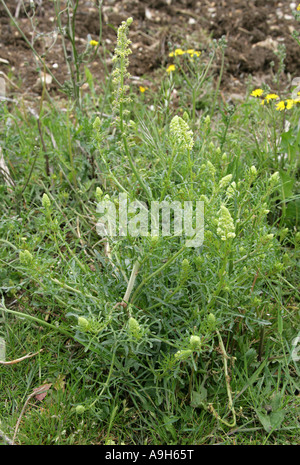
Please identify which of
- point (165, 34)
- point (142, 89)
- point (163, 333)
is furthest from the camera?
point (165, 34)

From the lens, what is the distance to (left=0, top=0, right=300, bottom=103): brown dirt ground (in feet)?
12.1

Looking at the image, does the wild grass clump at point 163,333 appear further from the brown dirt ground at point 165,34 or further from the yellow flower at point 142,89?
the brown dirt ground at point 165,34

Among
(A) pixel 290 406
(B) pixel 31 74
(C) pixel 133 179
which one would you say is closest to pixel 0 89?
(B) pixel 31 74

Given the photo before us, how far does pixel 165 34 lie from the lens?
3939 mm

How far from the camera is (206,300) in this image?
1.66 meters

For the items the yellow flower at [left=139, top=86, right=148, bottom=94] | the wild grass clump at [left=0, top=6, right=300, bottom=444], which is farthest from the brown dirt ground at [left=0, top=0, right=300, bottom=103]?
the wild grass clump at [left=0, top=6, right=300, bottom=444]

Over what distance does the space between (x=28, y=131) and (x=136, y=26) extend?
1.80 metres

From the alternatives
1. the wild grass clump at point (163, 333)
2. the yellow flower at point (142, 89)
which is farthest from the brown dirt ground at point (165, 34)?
the wild grass clump at point (163, 333)

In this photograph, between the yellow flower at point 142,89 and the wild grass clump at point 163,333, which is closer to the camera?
the wild grass clump at point 163,333

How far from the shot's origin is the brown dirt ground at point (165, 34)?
3.70 m

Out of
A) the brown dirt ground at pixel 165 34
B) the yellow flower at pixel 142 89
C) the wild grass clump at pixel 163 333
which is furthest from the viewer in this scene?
the brown dirt ground at pixel 165 34

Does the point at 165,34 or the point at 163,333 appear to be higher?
the point at 165,34

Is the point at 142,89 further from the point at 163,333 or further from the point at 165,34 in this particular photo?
the point at 163,333

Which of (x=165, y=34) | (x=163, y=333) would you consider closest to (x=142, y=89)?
(x=165, y=34)
